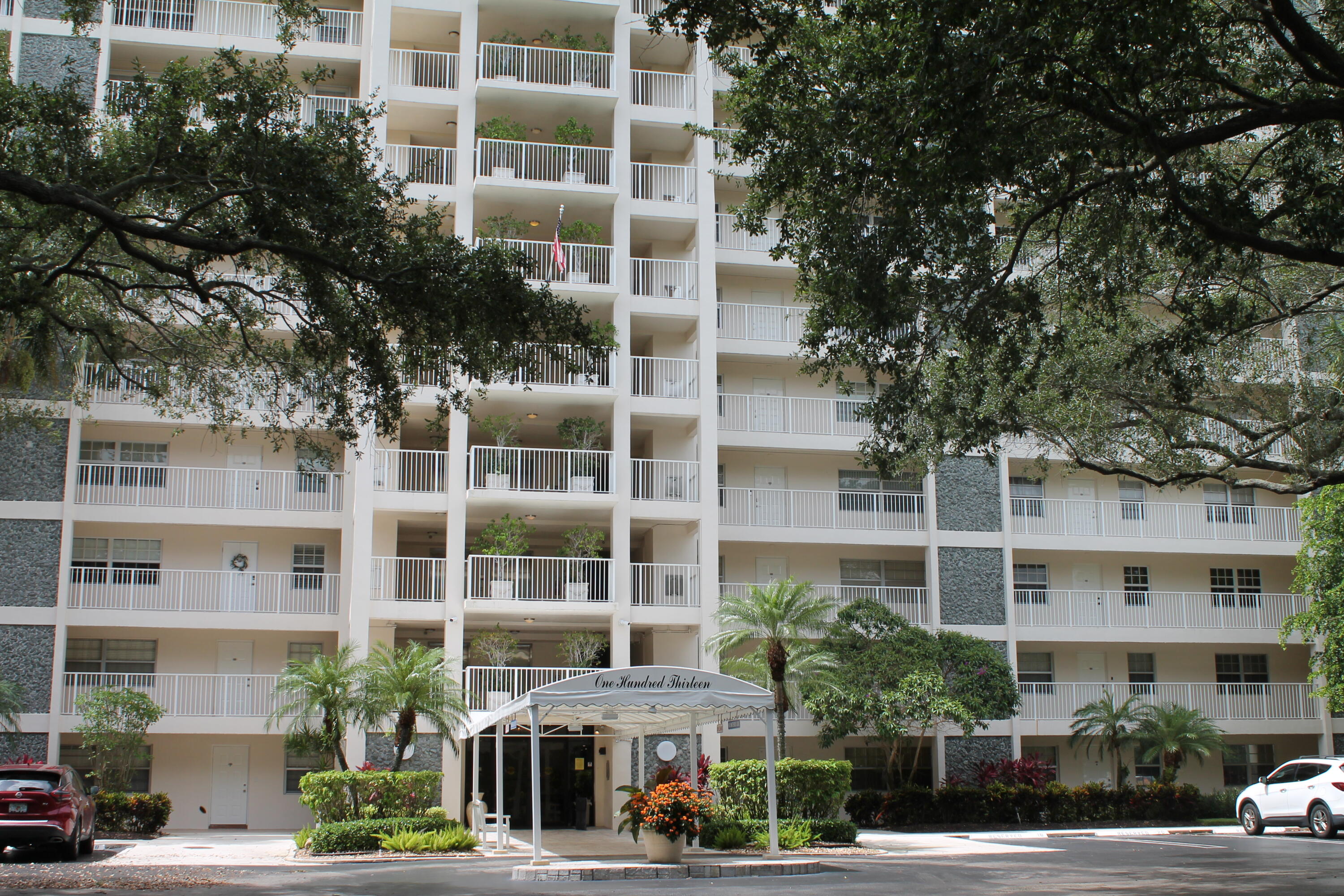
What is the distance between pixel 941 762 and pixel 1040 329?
66.9ft

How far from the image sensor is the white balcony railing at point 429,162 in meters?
33.1

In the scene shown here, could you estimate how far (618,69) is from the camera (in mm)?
33750

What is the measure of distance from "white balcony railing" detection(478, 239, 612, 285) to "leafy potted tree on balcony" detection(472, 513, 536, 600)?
20.9ft

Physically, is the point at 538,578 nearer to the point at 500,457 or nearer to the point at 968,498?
the point at 500,457

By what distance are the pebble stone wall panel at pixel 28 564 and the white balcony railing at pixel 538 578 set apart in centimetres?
1025

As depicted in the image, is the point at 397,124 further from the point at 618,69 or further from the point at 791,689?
the point at 791,689

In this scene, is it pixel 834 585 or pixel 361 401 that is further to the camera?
pixel 834 585

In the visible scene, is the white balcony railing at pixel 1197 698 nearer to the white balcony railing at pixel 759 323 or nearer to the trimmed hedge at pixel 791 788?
the trimmed hedge at pixel 791 788

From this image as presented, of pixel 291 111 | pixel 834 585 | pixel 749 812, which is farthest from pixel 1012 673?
pixel 291 111

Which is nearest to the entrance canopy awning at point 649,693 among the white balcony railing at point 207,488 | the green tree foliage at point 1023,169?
the green tree foliage at point 1023,169

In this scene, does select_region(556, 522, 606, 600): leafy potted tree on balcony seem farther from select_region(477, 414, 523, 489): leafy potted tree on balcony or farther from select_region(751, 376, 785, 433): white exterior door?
select_region(751, 376, 785, 433): white exterior door

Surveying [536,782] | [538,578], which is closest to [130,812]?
[538,578]

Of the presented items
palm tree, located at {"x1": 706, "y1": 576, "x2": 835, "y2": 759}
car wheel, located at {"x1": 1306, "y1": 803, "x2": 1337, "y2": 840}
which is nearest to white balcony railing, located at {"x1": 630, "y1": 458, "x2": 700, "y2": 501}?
palm tree, located at {"x1": 706, "y1": 576, "x2": 835, "y2": 759}

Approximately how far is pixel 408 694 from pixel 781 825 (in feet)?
26.7
